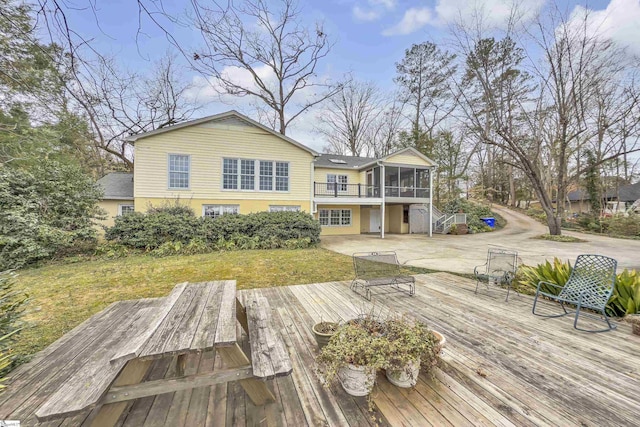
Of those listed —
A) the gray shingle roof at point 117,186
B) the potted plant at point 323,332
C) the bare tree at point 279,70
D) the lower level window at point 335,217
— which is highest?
the bare tree at point 279,70

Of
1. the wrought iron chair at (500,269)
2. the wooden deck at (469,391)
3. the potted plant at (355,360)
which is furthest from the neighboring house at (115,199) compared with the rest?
the wrought iron chair at (500,269)

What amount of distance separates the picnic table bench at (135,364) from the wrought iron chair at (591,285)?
416 centimetres

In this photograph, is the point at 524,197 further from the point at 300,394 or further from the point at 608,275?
the point at 300,394

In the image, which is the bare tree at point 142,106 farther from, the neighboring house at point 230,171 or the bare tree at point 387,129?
the bare tree at point 387,129

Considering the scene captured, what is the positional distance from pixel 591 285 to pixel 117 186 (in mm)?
18286

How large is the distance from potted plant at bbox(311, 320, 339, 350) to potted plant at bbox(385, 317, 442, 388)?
2.04 ft

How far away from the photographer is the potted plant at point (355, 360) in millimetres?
2070

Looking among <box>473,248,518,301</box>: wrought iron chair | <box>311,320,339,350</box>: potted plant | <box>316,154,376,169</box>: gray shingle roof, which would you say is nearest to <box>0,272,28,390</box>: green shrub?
<box>311,320,339,350</box>: potted plant

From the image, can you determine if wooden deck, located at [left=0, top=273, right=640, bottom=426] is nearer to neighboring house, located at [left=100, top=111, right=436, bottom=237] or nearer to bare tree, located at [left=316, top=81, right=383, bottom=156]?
neighboring house, located at [left=100, top=111, right=436, bottom=237]

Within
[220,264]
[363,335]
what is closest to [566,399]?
[363,335]

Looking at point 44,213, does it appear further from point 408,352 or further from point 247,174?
point 408,352

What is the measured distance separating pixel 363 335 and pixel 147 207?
13.1m

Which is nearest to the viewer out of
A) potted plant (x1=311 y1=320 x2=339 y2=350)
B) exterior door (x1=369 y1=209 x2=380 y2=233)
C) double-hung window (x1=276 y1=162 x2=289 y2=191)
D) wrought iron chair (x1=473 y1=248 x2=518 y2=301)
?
potted plant (x1=311 y1=320 x2=339 y2=350)

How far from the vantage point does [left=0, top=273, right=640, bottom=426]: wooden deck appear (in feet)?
6.38
